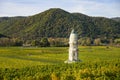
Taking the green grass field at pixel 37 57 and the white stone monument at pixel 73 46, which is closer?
the white stone monument at pixel 73 46

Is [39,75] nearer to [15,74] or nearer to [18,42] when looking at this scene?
[15,74]

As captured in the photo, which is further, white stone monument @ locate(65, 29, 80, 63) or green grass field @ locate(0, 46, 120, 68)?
green grass field @ locate(0, 46, 120, 68)

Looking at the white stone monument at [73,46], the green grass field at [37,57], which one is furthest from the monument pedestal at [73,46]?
the green grass field at [37,57]

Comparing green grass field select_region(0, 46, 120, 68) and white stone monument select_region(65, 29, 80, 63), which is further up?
white stone monument select_region(65, 29, 80, 63)

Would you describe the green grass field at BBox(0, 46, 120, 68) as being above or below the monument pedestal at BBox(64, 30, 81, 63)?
below

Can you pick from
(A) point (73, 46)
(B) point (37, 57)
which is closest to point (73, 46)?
(A) point (73, 46)

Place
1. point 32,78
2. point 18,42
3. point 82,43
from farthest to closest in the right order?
point 82,43 → point 18,42 → point 32,78

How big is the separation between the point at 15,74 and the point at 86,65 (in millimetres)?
14845

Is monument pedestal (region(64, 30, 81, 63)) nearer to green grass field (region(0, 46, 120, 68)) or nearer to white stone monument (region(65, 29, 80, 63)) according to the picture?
white stone monument (region(65, 29, 80, 63))

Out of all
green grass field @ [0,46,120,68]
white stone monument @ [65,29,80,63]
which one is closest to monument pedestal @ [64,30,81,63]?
white stone monument @ [65,29,80,63]

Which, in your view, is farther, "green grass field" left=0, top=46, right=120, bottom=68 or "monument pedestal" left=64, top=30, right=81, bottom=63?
"green grass field" left=0, top=46, right=120, bottom=68

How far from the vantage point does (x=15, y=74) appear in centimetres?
5450

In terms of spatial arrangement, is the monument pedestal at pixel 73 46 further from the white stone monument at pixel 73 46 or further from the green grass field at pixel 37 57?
the green grass field at pixel 37 57

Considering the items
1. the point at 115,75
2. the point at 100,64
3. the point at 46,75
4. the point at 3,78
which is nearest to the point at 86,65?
the point at 100,64
